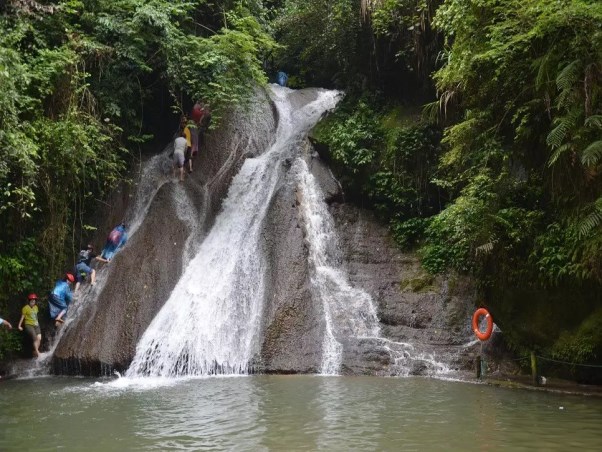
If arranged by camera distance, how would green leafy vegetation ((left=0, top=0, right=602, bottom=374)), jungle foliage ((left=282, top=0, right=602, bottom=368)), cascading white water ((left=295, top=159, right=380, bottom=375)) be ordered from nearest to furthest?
jungle foliage ((left=282, top=0, right=602, bottom=368)) → green leafy vegetation ((left=0, top=0, right=602, bottom=374)) → cascading white water ((left=295, top=159, right=380, bottom=375))

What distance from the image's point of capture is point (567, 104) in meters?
9.74

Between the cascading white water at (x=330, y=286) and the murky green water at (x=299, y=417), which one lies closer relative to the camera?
the murky green water at (x=299, y=417)

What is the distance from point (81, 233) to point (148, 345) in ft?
16.4

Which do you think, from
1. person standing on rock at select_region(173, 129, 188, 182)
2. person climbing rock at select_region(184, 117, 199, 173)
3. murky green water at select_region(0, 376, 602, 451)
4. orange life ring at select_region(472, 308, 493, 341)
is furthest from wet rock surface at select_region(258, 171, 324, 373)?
person climbing rock at select_region(184, 117, 199, 173)

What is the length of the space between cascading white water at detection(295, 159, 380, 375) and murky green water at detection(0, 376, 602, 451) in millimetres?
1961

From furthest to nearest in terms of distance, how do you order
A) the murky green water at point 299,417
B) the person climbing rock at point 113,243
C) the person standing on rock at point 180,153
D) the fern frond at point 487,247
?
the person standing on rock at point 180,153
the person climbing rock at point 113,243
the fern frond at point 487,247
the murky green water at point 299,417

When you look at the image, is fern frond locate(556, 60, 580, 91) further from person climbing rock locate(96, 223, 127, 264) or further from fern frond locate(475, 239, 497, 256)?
person climbing rock locate(96, 223, 127, 264)

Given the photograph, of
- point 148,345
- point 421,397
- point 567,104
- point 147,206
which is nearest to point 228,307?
point 148,345

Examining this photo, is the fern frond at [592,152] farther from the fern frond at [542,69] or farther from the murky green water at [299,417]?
the murky green water at [299,417]

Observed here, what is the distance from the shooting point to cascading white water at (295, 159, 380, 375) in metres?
12.9

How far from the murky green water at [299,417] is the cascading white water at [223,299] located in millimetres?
1838

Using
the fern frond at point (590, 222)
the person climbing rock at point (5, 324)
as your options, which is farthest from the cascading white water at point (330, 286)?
the person climbing rock at point (5, 324)

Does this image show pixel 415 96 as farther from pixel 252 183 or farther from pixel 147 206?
pixel 147 206

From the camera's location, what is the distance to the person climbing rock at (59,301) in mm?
14398
